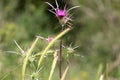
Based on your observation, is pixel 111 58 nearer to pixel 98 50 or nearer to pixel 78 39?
pixel 98 50

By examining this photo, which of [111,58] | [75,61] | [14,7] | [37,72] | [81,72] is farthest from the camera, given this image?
[14,7]

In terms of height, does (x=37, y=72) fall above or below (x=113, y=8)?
above

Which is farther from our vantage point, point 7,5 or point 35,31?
point 7,5

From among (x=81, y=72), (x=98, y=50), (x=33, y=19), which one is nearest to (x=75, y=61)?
(x=98, y=50)

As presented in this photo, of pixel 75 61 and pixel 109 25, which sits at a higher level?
pixel 109 25

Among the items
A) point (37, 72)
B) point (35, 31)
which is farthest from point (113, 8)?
point (37, 72)

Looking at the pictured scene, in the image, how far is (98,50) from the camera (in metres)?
9.12

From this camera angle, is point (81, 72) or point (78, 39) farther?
point (78, 39)

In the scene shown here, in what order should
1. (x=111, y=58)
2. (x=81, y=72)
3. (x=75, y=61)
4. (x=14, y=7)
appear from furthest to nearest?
(x=14, y=7)
(x=75, y=61)
(x=111, y=58)
(x=81, y=72)

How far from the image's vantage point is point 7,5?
33.1 ft

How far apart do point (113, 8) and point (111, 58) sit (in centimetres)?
130

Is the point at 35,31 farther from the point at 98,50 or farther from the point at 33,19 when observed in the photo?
the point at 98,50

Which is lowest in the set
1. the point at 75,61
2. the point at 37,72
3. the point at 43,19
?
the point at 75,61

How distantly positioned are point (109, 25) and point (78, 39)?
2.71 feet
